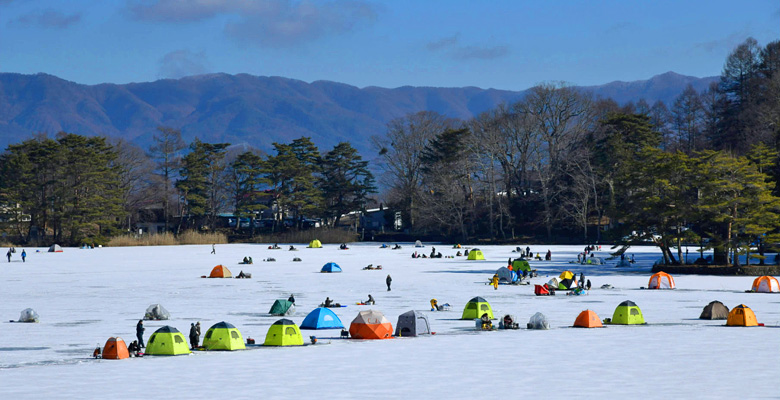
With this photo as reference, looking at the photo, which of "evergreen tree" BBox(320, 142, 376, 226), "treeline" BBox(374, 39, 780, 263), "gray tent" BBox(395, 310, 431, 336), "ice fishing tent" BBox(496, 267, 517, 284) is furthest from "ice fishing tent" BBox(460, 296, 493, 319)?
"evergreen tree" BBox(320, 142, 376, 226)

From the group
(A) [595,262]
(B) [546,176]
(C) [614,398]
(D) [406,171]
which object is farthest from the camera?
(D) [406,171]

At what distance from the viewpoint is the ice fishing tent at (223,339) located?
1032 inches

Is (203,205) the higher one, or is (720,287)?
(203,205)

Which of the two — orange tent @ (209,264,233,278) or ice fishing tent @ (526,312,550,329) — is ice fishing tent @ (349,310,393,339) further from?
orange tent @ (209,264,233,278)

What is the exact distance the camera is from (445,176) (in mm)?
107375

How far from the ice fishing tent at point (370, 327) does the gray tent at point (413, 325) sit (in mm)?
650

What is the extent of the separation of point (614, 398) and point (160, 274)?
43.8m

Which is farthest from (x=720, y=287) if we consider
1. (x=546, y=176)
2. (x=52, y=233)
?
(x=52, y=233)

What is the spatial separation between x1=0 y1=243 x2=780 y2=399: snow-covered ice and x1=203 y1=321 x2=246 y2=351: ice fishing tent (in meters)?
0.56

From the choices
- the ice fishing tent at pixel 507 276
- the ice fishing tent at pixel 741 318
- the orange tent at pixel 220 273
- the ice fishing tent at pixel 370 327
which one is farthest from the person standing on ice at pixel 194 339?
the orange tent at pixel 220 273

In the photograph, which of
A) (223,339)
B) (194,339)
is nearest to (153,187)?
(194,339)

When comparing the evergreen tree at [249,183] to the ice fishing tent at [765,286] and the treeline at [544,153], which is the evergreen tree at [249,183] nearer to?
the treeline at [544,153]

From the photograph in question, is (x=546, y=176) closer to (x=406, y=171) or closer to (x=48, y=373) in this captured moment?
(x=406, y=171)

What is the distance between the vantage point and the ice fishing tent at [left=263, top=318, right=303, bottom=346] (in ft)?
89.0
